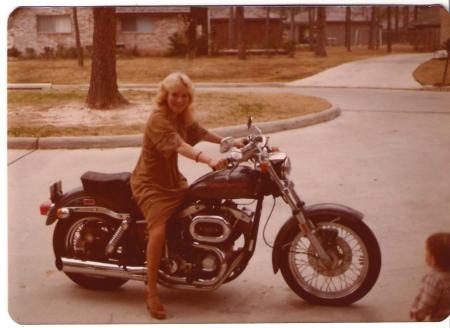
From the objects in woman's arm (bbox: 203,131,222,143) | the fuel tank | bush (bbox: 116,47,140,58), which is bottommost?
the fuel tank

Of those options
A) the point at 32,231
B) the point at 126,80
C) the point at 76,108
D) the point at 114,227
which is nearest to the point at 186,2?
the point at 126,80

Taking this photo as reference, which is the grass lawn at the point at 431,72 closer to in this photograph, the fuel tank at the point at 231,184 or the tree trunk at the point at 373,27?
the tree trunk at the point at 373,27

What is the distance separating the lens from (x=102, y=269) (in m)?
4.05

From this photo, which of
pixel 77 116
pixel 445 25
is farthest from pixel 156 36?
pixel 445 25

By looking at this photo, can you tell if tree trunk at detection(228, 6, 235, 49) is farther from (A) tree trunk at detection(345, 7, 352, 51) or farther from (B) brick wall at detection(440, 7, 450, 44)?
(B) brick wall at detection(440, 7, 450, 44)

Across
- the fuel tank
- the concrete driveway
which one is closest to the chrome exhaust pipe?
the fuel tank

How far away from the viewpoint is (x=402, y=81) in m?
4.45

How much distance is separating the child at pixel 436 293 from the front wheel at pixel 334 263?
276mm

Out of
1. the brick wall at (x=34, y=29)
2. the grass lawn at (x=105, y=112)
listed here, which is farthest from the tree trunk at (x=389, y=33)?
the brick wall at (x=34, y=29)

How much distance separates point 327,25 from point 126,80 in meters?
1.24

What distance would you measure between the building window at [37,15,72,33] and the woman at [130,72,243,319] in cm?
66

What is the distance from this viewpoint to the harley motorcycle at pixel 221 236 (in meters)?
3.85

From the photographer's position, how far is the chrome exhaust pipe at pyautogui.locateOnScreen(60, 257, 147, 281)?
13.2 feet

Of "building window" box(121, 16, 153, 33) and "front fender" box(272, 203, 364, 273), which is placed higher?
"building window" box(121, 16, 153, 33)
